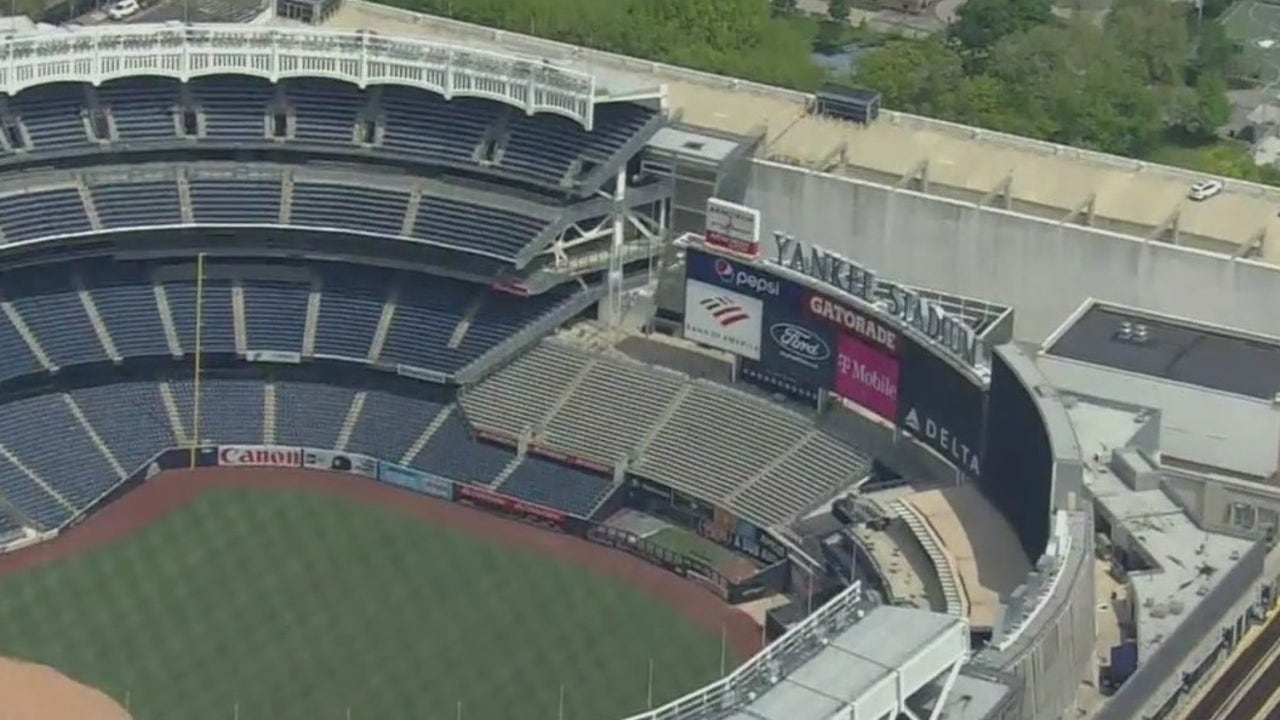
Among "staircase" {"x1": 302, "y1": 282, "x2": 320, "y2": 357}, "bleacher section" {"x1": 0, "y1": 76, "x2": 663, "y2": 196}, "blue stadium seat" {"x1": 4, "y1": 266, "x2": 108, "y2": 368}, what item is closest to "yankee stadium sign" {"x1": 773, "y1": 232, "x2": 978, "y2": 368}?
"bleacher section" {"x1": 0, "y1": 76, "x2": 663, "y2": 196}

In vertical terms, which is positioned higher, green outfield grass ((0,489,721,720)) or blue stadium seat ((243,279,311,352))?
blue stadium seat ((243,279,311,352))

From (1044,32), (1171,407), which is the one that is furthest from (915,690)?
(1044,32)

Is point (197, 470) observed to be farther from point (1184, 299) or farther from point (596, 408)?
point (1184, 299)

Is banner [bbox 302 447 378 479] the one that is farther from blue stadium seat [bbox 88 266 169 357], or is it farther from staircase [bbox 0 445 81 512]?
staircase [bbox 0 445 81 512]

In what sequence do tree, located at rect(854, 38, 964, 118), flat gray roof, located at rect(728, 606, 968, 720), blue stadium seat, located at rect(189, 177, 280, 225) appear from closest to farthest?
flat gray roof, located at rect(728, 606, 968, 720), blue stadium seat, located at rect(189, 177, 280, 225), tree, located at rect(854, 38, 964, 118)

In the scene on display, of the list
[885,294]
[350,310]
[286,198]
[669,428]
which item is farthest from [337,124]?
[885,294]

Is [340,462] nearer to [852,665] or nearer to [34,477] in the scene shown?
[34,477]
